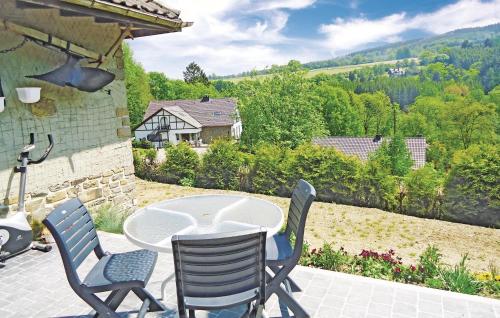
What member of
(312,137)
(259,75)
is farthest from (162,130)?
(312,137)

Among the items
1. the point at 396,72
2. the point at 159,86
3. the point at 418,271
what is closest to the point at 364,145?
the point at 418,271

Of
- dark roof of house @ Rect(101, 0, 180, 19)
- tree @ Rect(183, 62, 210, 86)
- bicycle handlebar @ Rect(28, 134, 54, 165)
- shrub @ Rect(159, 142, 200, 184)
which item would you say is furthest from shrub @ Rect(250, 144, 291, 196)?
tree @ Rect(183, 62, 210, 86)

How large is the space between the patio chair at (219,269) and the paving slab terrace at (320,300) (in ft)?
3.43

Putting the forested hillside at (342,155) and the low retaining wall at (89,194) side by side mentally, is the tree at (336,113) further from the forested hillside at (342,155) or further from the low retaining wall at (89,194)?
the low retaining wall at (89,194)

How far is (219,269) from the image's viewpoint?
6.56ft

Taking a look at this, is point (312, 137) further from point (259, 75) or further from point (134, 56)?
point (134, 56)

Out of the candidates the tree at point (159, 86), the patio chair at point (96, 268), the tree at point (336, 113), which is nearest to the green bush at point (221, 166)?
the patio chair at point (96, 268)

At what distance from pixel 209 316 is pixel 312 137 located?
23372 mm

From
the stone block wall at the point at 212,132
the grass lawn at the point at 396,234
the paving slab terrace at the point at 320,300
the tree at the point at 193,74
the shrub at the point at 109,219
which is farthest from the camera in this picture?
the tree at the point at 193,74

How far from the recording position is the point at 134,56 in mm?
34281

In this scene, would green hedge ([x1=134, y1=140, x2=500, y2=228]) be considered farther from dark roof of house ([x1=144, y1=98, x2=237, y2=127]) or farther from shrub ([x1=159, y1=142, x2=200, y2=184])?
dark roof of house ([x1=144, y1=98, x2=237, y2=127])

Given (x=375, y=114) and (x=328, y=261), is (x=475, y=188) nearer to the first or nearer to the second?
(x=328, y=261)

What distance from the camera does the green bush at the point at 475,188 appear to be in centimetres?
1065

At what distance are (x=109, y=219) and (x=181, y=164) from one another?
359 inches
